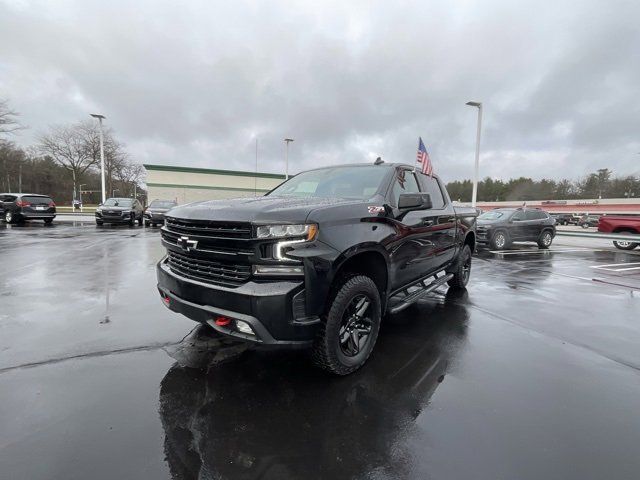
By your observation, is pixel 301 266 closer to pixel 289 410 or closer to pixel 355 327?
pixel 355 327

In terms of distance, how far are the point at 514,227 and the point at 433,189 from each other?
9.78 meters

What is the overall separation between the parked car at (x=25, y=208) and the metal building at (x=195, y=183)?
57.3ft

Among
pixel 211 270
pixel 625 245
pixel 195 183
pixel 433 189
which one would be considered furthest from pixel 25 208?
pixel 625 245

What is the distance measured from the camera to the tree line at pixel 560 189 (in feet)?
239

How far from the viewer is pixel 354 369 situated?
10.4 ft

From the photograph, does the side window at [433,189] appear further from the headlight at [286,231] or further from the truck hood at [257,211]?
the headlight at [286,231]

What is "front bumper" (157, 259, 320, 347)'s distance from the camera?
2.54 m

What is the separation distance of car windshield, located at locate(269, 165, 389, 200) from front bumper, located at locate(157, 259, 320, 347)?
140 cm

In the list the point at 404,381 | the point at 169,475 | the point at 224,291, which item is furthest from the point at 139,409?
the point at 404,381

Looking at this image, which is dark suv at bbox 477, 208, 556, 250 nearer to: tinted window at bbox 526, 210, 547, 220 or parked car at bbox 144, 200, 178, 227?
tinted window at bbox 526, 210, 547, 220

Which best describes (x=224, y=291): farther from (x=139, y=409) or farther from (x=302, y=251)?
(x=139, y=409)

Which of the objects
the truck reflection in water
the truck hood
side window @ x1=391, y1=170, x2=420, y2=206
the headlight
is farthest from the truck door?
the headlight

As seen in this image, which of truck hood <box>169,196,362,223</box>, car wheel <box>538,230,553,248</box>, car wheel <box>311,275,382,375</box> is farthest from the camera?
car wheel <box>538,230,553,248</box>

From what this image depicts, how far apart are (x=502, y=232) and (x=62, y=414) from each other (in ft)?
44.0
